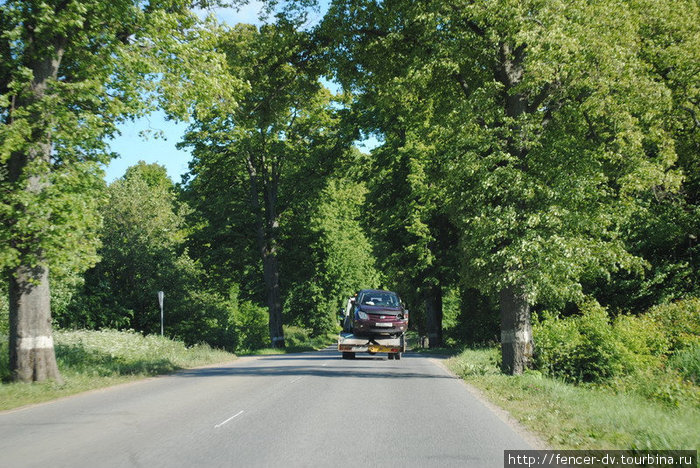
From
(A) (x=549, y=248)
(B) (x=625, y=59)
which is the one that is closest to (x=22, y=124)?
(A) (x=549, y=248)

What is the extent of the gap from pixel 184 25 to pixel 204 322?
26439 millimetres

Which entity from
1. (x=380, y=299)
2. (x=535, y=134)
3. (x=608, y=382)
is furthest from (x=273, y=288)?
(x=608, y=382)

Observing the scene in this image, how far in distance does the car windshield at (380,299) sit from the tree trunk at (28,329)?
12777 millimetres

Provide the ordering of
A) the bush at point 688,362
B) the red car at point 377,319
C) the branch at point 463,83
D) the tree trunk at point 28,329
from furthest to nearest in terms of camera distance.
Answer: the red car at point 377,319
the branch at point 463,83
the bush at point 688,362
the tree trunk at point 28,329

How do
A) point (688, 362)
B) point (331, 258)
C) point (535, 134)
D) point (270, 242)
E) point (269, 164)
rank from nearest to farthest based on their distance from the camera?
point (688, 362) < point (535, 134) < point (270, 242) < point (269, 164) < point (331, 258)

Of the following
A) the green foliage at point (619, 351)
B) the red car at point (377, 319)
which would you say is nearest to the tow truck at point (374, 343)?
the red car at point (377, 319)

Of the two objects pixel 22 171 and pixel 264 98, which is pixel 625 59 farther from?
pixel 22 171

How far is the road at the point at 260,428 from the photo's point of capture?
7.46 meters

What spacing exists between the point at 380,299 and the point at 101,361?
10794 millimetres

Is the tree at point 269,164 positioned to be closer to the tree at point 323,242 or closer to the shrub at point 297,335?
the tree at point 323,242

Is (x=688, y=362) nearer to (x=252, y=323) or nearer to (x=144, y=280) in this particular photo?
(x=144, y=280)

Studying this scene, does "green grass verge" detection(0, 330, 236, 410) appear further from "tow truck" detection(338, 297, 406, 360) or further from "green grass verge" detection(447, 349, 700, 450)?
"green grass verge" detection(447, 349, 700, 450)

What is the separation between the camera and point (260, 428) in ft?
31.2

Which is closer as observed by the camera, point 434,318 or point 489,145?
point 489,145
